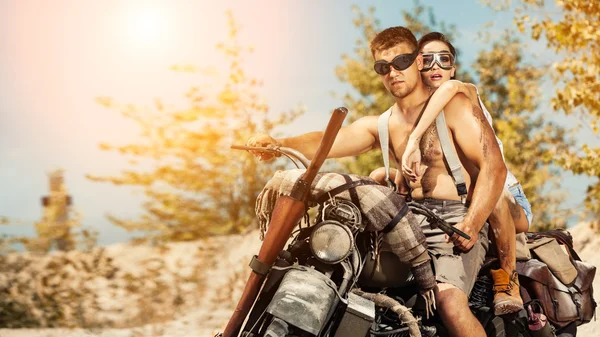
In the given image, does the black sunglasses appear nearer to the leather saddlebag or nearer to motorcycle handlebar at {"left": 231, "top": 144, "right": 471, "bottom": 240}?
motorcycle handlebar at {"left": 231, "top": 144, "right": 471, "bottom": 240}

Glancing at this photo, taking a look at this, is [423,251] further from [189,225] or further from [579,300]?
[189,225]

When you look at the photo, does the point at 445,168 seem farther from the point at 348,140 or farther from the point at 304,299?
the point at 304,299

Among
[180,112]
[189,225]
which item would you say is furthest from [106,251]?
[180,112]

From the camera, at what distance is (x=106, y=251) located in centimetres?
1162

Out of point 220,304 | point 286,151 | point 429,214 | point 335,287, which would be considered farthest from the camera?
point 220,304

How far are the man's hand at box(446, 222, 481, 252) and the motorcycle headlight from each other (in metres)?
0.63

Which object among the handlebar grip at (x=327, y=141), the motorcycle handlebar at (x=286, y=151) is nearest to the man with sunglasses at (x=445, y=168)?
the motorcycle handlebar at (x=286, y=151)

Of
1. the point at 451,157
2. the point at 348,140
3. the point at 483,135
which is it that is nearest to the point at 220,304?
the point at 348,140

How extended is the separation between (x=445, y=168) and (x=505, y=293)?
0.74 metres

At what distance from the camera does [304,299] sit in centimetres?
293

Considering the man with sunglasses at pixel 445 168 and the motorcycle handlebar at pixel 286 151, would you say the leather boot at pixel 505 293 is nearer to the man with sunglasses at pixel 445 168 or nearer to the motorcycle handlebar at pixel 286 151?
the man with sunglasses at pixel 445 168

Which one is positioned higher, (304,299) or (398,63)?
(398,63)

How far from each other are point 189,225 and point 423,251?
897 cm

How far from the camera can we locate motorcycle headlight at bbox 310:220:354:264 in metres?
3.06
